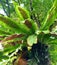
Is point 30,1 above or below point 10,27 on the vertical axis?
below

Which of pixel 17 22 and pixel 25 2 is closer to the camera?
pixel 17 22

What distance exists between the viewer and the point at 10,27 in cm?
227

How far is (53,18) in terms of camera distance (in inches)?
90.2

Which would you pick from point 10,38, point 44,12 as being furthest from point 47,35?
point 44,12

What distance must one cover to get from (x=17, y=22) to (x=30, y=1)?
6.13 ft

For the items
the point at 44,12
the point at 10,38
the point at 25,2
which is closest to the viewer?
the point at 10,38

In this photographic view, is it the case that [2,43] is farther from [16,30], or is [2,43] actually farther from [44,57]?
[44,57]

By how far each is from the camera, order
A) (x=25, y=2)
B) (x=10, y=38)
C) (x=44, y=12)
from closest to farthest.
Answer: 1. (x=10, y=38)
2. (x=44, y=12)
3. (x=25, y=2)

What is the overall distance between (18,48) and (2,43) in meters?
0.16

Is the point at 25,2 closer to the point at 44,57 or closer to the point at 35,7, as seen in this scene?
the point at 35,7

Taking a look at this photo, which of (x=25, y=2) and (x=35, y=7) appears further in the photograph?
(x=25, y=2)

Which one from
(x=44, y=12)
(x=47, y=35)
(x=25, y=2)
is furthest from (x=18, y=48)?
(x=25, y=2)

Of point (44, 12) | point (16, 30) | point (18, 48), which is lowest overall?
point (44, 12)

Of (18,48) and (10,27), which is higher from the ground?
(10,27)
